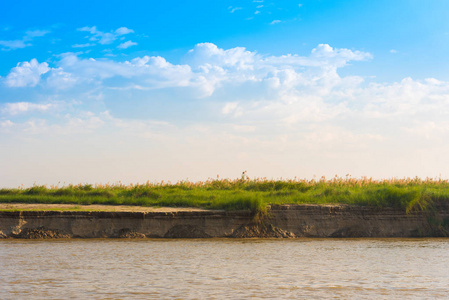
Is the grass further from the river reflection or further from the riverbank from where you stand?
the river reflection

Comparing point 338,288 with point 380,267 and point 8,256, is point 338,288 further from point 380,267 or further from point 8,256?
point 8,256

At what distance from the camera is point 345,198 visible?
1387cm

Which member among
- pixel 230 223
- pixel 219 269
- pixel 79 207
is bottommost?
pixel 219 269

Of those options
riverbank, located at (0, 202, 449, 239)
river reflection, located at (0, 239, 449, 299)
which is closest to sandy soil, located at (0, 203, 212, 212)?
riverbank, located at (0, 202, 449, 239)

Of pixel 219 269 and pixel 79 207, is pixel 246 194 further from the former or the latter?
pixel 219 269

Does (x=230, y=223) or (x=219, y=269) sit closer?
(x=219, y=269)

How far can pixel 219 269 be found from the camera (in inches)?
279

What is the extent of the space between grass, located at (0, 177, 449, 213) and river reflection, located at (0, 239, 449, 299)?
Result: 2430 mm

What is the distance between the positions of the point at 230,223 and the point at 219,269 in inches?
202

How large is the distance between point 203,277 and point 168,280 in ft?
1.65

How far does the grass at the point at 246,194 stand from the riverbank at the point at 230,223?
0.35 meters

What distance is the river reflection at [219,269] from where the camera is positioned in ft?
18.0

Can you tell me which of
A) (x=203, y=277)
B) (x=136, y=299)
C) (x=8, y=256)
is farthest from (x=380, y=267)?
(x=8, y=256)

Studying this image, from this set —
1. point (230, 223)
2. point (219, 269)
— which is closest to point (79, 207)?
point (230, 223)
